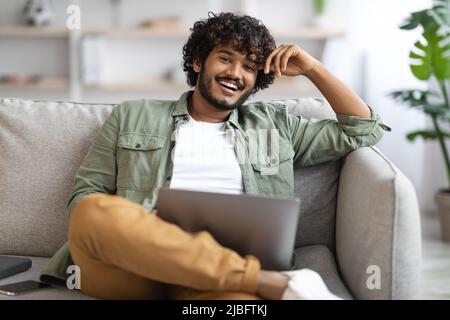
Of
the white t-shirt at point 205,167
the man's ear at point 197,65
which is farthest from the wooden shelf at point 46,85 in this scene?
the white t-shirt at point 205,167

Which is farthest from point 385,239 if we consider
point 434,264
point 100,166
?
point 434,264

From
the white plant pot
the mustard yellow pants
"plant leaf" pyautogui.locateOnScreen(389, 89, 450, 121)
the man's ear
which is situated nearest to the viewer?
the mustard yellow pants

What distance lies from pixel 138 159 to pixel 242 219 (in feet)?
1.67

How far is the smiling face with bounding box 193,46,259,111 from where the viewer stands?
6.34 ft

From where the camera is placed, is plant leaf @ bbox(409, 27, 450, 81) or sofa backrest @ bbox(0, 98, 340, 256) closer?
sofa backrest @ bbox(0, 98, 340, 256)

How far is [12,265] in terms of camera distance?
1.78 meters

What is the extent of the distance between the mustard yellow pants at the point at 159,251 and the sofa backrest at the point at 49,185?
497mm

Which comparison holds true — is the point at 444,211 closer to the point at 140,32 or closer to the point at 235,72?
the point at 235,72

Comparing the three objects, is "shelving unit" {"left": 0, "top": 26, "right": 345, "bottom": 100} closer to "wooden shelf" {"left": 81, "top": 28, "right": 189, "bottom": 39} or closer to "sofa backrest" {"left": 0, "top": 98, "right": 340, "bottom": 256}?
"wooden shelf" {"left": 81, "top": 28, "right": 189, "bottom": 39}

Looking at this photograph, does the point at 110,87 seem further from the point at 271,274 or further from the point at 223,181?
the point at 271,274

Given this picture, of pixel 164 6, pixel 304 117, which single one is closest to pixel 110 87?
pixel 164 6

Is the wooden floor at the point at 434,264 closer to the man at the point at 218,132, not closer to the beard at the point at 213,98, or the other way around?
the man at the point at 218,132

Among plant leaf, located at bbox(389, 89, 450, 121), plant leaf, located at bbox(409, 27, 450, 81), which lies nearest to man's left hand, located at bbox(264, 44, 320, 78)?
plant leaf, located at bbox(409, 27, 450, 81)

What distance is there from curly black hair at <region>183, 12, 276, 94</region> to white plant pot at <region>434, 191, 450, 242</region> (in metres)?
1.75
